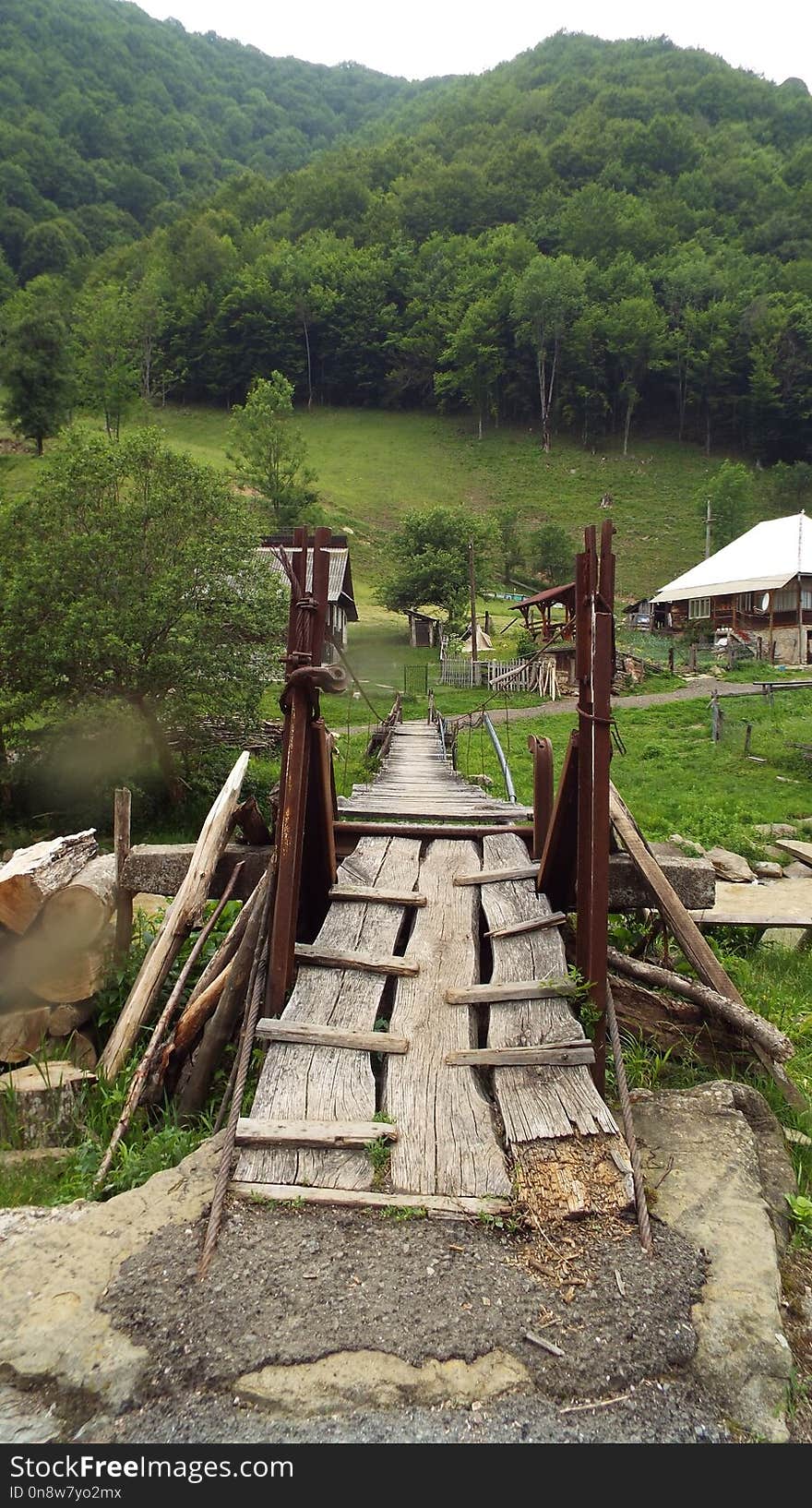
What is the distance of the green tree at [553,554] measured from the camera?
4491cm

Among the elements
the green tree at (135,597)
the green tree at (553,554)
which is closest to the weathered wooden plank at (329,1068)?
the green tree at (135,597)

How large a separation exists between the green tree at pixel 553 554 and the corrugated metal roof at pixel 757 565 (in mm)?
7124

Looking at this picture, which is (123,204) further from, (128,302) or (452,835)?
(452,835)

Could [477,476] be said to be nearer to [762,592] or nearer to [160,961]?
[762,592]

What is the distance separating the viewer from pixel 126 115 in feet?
397

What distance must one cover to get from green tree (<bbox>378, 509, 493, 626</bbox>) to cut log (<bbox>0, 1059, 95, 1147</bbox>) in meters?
31.6

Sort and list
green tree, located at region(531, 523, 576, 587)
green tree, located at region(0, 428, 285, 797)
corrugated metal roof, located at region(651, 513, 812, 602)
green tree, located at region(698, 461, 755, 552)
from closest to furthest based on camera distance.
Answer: green tree, located at region(0, 428, 285, 797), corrugated metal roof, located at region(651, 513, 812, 602), green tree, located at region(531, 523, 576, 587), green tree, located at region(698, 461, 755, 552)

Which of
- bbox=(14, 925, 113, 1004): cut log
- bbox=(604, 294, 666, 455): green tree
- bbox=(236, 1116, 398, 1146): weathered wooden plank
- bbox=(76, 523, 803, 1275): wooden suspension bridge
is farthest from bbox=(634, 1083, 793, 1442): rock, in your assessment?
bbox=(604, 294, 666, 455): green tree

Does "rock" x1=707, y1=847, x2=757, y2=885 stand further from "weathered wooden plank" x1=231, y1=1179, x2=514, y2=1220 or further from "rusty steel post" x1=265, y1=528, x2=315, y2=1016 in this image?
"weathered wooden plank" x1=231, y1=1179, x2=514, y2=1220

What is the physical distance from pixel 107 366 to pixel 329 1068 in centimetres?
6679

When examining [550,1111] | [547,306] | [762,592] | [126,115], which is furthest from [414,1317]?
[126,115]

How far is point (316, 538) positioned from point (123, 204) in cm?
13916

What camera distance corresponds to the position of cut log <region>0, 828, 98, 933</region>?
14.3 feet

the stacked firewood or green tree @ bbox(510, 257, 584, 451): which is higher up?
green tree @ bbox(510, 257, 584, 451)
